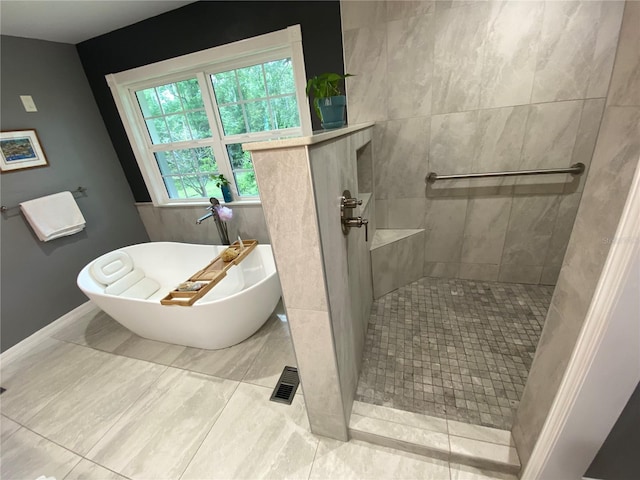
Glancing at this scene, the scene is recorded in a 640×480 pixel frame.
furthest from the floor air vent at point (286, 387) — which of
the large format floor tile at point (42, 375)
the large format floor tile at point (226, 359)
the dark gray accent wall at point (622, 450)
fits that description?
the large format floor tile at point (42, 375)

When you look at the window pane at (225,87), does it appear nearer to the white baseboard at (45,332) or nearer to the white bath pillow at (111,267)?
the white bath pillow at (111,267)

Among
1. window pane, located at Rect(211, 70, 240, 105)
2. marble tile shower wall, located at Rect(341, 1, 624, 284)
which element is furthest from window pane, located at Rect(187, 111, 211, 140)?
marble tile shower wall, located at Rect(341, 1, 624, 284)

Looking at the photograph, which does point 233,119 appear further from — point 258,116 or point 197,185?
point 197,185

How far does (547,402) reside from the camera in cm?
83

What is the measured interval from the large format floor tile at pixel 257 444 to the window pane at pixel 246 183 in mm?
1845

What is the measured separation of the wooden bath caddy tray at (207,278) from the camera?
1.53 meters

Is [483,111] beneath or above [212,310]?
above

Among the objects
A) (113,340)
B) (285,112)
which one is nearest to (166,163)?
(285,112)

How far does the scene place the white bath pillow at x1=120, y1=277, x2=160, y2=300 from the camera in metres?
2.27

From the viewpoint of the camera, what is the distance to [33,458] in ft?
4.17

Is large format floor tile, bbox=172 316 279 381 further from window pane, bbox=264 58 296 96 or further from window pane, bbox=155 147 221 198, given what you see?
window pane, bbox=264 58 296 96

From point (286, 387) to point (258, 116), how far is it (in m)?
2.18

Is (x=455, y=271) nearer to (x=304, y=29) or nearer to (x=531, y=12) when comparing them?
(x=531, y=12)

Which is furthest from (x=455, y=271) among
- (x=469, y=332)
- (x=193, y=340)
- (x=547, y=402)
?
(x=193, y=340)
